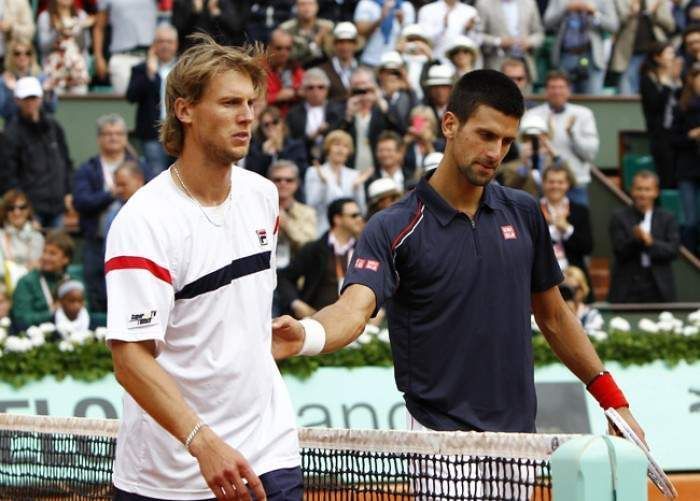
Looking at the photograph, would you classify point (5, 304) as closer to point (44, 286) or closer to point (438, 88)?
point (44, 286)

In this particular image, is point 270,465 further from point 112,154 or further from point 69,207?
point 69,207

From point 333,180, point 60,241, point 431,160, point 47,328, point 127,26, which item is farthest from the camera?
point 127,26

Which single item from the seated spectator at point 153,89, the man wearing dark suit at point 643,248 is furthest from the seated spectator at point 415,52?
the man wearing dark suit at point 643,248

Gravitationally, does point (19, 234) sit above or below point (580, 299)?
above

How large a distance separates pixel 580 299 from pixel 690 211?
3937mm

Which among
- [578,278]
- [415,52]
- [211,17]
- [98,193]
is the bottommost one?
[578,278]

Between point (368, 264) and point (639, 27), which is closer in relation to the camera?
point (368, 264)

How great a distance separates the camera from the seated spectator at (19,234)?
45.2ft

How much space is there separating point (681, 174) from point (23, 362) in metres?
7.96

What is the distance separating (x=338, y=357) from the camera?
1167cm

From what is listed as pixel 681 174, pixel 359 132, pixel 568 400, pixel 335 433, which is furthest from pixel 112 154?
pixel 335 433

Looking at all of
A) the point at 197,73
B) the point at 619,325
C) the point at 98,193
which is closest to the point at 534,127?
the point at 619,325

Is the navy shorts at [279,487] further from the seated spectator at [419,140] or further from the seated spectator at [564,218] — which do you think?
the seated spectator at [419,140]

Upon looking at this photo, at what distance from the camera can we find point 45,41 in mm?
17391
